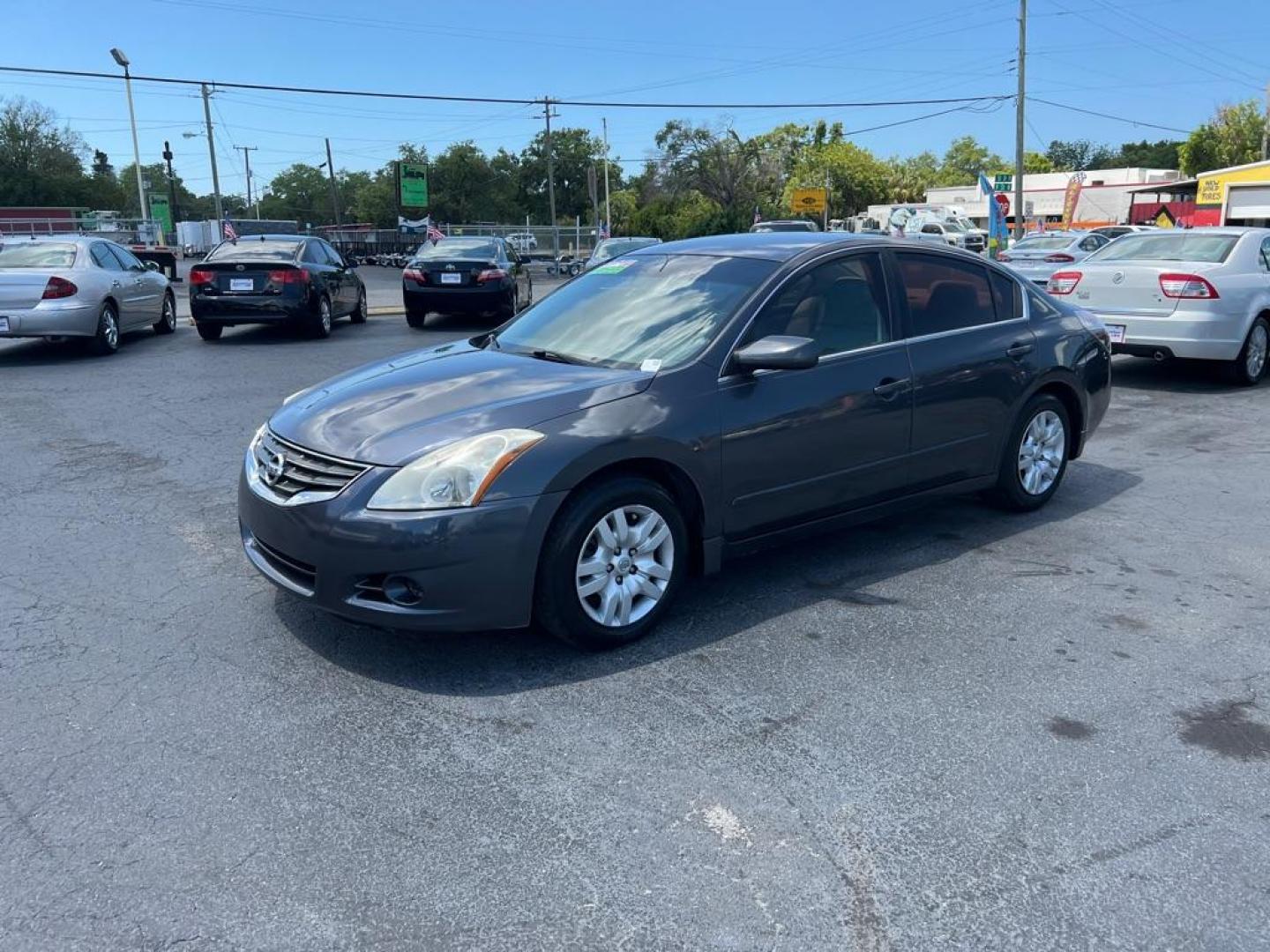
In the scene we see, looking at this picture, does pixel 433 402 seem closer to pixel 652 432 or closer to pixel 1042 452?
pixel 652 432

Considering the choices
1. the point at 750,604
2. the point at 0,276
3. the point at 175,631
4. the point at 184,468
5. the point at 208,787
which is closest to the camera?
the point at 208,787

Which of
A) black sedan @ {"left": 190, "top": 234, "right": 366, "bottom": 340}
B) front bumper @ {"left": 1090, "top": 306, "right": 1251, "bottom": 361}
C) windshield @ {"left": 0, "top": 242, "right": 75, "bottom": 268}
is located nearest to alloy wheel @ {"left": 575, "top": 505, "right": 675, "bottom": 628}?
front bumper @ {"left": 1090, "top": 306, "right": 1251, "bottom": 361}

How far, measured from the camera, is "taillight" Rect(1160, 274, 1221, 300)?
9.77 m

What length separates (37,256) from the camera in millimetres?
12164

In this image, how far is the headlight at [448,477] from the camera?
3723 millimetres

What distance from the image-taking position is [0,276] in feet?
36.9

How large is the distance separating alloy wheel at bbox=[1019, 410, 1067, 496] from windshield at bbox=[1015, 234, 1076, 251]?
1513 cm

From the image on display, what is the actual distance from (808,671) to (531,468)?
1300 millimetres

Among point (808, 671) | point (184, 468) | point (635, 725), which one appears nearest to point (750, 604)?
point (808, 671)

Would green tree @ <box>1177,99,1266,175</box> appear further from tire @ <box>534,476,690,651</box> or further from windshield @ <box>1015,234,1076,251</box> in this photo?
tire @ <box>534,476,690,651</box>

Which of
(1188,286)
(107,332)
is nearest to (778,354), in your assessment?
(1188,286)

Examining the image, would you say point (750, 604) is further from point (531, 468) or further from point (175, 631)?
point (175, 631)

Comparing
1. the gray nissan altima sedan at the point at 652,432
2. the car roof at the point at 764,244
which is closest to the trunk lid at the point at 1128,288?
the gray nissan altima sedan at the point at 652,432

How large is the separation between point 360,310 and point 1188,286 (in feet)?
39.7
